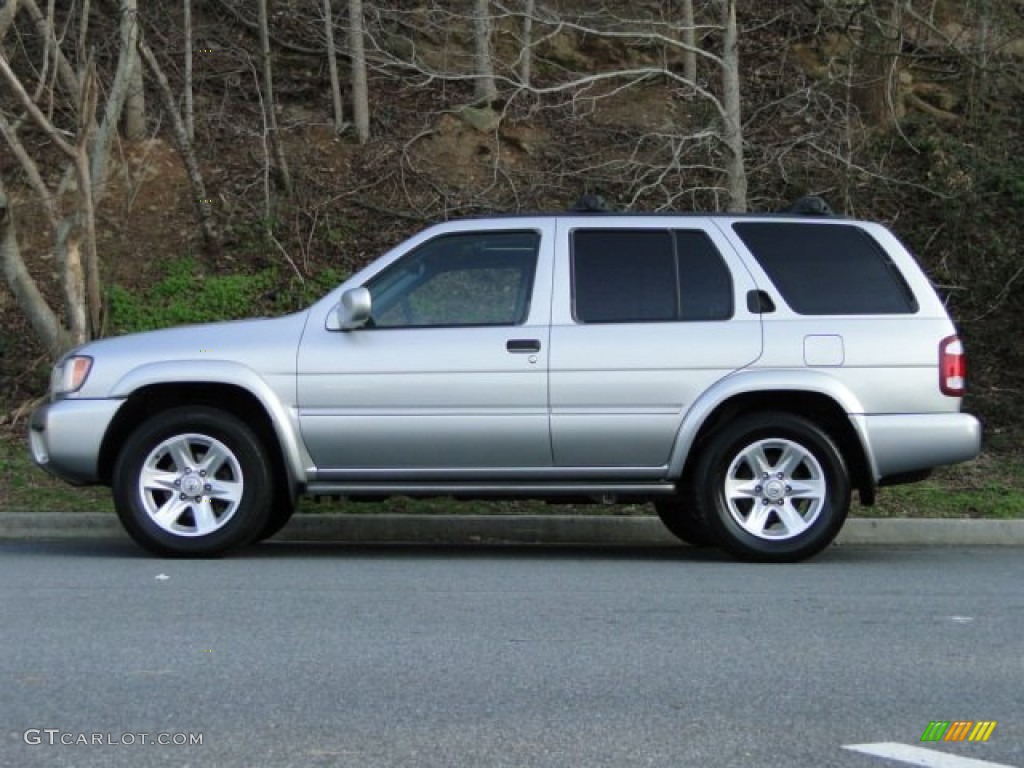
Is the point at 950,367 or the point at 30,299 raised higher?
the point at 30,299

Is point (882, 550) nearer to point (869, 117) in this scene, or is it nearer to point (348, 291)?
point (348, 291)

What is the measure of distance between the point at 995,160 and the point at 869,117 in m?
1.73

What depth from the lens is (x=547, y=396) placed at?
7.85 m

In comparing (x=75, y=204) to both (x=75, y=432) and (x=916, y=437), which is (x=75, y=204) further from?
(x=916, y=437)

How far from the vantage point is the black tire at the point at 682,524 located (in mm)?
8887

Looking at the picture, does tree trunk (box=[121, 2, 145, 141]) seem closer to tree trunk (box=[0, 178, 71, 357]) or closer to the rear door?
tree trunk (box=[0, 178, 71, 357])

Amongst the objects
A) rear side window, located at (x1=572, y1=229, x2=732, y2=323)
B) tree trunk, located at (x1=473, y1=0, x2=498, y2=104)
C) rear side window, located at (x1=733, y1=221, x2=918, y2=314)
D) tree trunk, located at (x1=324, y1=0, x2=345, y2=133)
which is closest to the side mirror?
rear side window, located at (x1=572, y1=229, x2=732, y2=323)

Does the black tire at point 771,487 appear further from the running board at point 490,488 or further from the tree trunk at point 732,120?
the tree trunk at point 732,120

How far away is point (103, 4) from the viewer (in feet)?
64.6

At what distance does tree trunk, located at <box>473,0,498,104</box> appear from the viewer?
15344 mm

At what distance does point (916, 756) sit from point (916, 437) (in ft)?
12.3

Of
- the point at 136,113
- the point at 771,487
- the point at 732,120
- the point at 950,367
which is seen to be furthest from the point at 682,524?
the point at 136,113

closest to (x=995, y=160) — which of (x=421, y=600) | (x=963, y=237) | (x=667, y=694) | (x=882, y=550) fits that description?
(x=963, y=237)

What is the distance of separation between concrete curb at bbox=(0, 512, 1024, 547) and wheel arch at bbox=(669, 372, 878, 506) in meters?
1.21
